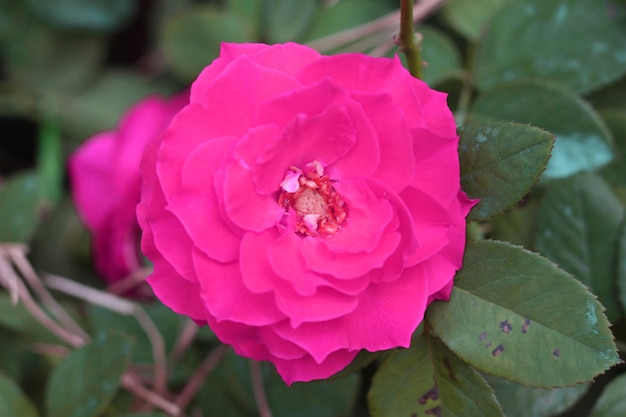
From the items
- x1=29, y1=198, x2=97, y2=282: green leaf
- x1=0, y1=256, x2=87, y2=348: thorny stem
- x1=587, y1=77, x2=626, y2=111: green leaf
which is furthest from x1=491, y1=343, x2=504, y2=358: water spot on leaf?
x1=29, y1=198, x2=97, y2=282: green leaf

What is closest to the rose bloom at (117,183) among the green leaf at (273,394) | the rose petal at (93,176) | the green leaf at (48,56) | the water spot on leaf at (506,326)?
the rose petal at (93,176)

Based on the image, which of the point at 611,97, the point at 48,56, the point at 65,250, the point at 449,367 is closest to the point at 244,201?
the point at 449,367

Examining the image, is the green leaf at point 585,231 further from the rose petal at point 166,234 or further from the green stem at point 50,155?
the green stem at point 50,155

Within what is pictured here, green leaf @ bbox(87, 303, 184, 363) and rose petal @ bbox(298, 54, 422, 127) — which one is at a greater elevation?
rose petal @ bbox(298, 54, 422, 127)

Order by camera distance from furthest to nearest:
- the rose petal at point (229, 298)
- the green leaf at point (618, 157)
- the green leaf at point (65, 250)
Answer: the green leaf at point (65, 250), the green leaf at point (618, 157), the rose petal at point (229, 298)

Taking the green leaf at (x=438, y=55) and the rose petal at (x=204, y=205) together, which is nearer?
the rose petal at (x=204, y=205)

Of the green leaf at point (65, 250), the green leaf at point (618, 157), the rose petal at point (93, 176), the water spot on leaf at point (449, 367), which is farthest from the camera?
the green leaf at point (65, 250)

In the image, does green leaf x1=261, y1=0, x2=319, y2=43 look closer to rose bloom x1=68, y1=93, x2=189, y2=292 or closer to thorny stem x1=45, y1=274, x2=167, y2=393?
rose bloom x1=68, y1=93, x2=189, y2=292

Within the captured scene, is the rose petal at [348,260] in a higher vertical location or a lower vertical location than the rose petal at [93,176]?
higher
